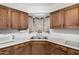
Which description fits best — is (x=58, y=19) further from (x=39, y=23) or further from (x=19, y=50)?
(x=19, y=50)

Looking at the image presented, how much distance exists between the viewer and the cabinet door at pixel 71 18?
1.38 meters

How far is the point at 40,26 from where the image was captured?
4.46 ft

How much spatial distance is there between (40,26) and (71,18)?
1.52 feet

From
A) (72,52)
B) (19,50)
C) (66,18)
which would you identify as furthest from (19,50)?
(66,18)

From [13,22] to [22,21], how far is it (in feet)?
0.46

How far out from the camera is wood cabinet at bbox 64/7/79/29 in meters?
1.38

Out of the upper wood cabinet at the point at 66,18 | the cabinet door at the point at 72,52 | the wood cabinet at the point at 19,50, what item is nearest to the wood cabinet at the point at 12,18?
the wood cabinet at the point at 19,50

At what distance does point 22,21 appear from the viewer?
1606mm

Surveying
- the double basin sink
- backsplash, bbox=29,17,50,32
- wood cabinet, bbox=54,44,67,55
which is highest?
backsplash, bbox=29,17,50,32

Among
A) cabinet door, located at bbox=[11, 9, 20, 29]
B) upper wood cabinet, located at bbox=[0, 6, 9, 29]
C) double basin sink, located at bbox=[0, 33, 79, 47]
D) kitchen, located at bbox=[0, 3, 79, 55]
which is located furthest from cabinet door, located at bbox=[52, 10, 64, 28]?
upper wood cabinet, located at bbox=[0, 6, 9, 29]

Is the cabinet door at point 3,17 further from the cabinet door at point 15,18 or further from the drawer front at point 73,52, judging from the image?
the drawer front at point 73,52

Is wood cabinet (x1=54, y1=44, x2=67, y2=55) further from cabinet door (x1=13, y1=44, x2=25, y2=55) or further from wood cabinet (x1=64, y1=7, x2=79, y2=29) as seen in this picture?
cabinet door (x1=13, y1=44, x2=25, y2=55)
